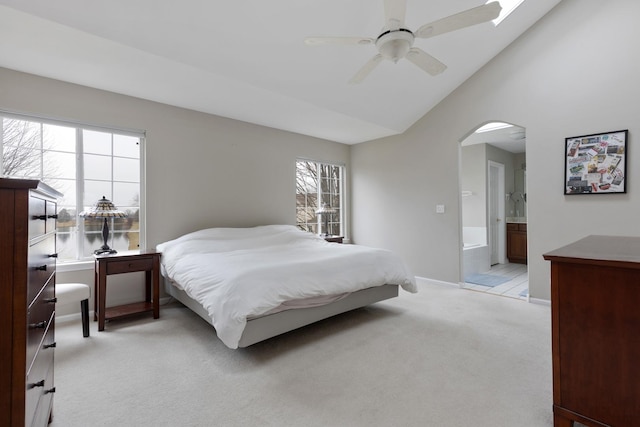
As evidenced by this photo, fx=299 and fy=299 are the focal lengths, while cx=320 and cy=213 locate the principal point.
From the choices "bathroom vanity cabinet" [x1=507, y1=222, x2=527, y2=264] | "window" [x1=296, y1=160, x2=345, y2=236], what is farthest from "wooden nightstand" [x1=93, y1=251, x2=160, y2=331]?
"bathroom vanity cabinet" [x1=507, y1=222, x2=527, y2=264]

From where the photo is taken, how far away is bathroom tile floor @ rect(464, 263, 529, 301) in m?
4.06

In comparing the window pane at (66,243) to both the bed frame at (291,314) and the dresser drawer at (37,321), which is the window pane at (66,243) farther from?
the dresser drawer at (37,321)

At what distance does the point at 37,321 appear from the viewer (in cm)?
117

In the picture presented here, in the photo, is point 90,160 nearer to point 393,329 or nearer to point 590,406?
point 393,329

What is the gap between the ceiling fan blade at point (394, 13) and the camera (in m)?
1.83

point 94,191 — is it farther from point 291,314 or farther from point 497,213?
point 497,213

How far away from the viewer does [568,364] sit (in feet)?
4.72

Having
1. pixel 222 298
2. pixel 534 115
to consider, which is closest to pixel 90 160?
pixel 222 298

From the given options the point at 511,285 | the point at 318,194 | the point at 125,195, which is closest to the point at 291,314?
the point at 125,195

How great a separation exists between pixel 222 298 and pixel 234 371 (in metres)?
0.52

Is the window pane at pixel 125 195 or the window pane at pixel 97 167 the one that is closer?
the window pane at pixel 97 167

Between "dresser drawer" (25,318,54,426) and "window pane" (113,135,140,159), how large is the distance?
103 inches

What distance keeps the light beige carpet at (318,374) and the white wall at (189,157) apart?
4.25 ft

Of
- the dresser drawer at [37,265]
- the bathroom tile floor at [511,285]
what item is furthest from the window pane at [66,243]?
the bathroom tile floor at [511,285]
